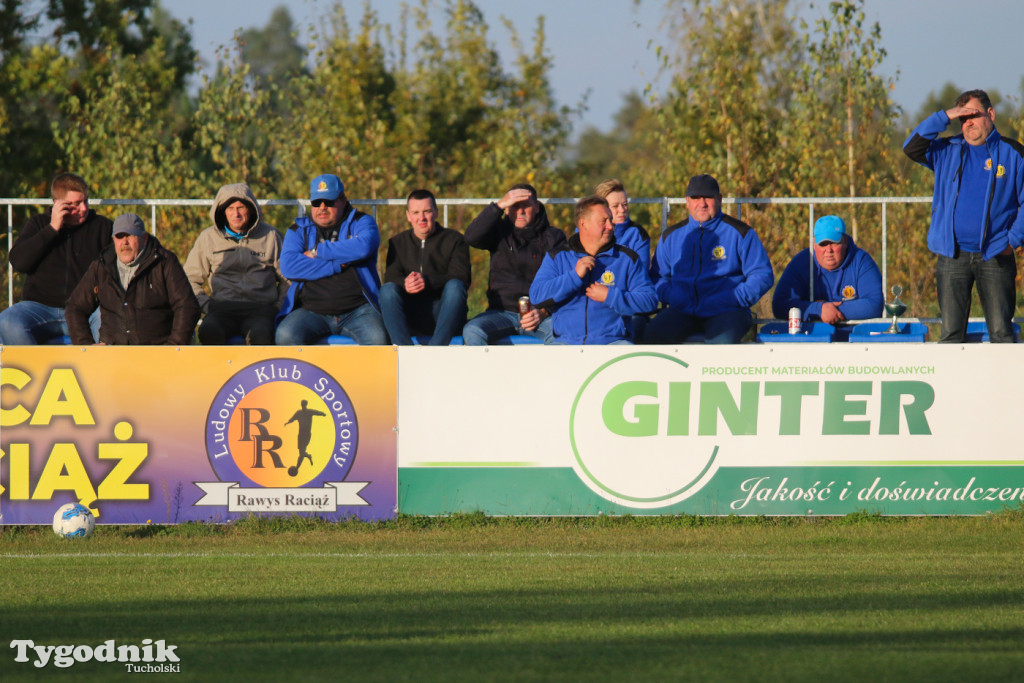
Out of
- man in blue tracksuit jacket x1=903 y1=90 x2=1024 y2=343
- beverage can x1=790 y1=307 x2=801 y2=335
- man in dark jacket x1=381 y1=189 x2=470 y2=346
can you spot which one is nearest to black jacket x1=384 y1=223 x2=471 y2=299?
man in dark jacket x1=381 y1=189 x2=470 y2=346

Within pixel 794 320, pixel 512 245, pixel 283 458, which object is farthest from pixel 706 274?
pixel 283 458

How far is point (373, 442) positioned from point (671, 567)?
8.75 feet

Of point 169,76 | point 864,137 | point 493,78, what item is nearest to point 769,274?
point 864,137

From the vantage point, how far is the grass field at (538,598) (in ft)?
17.7

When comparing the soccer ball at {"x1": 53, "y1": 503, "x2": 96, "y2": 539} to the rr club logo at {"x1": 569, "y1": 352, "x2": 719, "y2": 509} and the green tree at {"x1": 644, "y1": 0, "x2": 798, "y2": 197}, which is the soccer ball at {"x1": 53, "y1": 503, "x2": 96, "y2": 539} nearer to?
the rr club logo at {"x1": 569, "y1": 352, "x2": 719, "y2": 509}

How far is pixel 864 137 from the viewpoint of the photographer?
1962cm

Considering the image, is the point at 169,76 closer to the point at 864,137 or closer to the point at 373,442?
the point at 864,137

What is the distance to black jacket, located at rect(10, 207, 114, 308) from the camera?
10258 millimetres

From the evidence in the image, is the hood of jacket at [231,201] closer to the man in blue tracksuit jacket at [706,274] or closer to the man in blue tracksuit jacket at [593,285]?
the man in blue tracksuit jacket at [593,285]

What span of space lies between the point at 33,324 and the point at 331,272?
7.89 ft

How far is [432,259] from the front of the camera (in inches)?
405

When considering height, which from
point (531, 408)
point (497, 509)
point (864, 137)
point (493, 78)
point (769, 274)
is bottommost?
point (497, 509)

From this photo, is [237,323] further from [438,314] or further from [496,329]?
[496,329]

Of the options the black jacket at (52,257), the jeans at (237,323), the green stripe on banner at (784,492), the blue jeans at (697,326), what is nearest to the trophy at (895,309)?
the blue jeans at (697,326)
